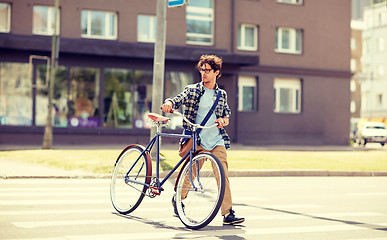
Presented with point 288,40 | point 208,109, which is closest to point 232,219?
point 208,109

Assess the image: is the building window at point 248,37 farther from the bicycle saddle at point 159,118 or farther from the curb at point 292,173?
the bicycle saddle at point 159,118

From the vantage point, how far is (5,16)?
1051 inches

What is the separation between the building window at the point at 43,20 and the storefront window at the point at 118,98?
316 cm

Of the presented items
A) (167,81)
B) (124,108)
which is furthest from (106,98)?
(167,81)

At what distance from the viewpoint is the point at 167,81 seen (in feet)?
93.7

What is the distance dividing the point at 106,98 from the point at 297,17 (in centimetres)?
1175

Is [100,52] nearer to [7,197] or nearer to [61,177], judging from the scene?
[61,177]

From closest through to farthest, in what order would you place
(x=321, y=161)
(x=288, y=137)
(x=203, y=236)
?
(x=203, y=236) < (x=321, y=161) < (x=288, y=137)

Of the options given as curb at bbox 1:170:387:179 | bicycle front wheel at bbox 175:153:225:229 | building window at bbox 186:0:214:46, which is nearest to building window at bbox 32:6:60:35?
building window at bbox 186:0:214:46

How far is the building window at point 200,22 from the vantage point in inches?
1163

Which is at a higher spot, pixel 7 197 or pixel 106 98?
pixel 106 98

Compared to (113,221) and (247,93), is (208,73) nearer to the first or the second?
(113,221)

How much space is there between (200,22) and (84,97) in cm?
695

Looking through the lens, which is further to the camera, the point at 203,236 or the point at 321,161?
the point at 321,161
